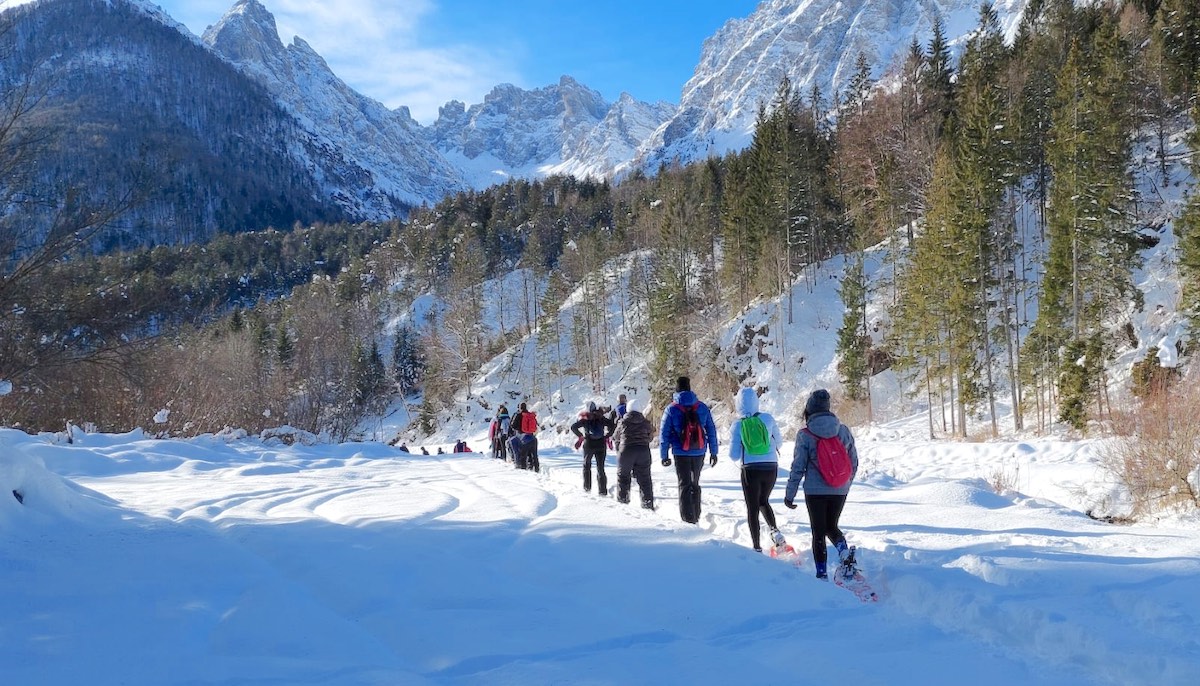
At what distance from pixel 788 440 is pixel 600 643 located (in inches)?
1000

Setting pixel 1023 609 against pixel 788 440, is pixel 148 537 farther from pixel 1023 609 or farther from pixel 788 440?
pixel 788 440

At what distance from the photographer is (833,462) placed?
5.69 meters

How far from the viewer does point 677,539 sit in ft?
21.0

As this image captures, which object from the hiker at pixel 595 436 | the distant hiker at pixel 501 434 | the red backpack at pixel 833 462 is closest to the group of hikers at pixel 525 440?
the hiker at pixel 595 436

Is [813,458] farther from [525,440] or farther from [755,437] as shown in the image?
[525,440]

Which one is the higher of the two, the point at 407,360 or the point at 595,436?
the point at 407,360

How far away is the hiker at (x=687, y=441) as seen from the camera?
8.09 metres

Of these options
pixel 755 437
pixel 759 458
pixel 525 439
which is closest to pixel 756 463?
pixel 759 458

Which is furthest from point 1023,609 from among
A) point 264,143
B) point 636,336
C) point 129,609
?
point 264,143

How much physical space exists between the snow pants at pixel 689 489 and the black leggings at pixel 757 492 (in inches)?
53.8

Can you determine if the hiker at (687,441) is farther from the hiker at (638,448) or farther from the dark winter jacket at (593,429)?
the dark winter jacket at (593,429)

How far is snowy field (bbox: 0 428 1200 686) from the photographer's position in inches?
149

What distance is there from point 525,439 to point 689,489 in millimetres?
7178

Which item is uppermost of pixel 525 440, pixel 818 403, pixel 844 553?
pixel 818 403
